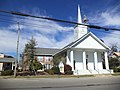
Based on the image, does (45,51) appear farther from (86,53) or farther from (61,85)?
(61,85)

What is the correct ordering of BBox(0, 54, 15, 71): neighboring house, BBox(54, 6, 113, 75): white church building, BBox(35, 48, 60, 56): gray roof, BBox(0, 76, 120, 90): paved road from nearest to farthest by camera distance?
BBox(0, 76, 120, 90): paved road, BBox(54, 6, 113, 75): white church building, BBox(35, 48, 60, 56): gray roof, BBox(0, 54, 15, 71): neighboring house

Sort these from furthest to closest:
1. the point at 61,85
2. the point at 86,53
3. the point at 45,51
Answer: the point at 45,51 → the point at 86,53 → the point at 61,85

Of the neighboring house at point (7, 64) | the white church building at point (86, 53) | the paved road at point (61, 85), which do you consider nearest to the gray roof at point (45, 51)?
the neighboring house at point (7, 64)

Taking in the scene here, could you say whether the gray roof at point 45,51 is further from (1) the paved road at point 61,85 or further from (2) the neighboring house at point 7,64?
(1) the paved road at point 61,85

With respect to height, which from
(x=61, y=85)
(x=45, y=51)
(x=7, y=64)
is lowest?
(x=61, y=85)

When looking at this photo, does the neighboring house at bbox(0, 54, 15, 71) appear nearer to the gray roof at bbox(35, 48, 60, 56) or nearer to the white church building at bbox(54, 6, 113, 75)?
the gray roof at bbox(35, 48, 60, 56)

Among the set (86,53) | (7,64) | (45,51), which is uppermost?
(45,51)

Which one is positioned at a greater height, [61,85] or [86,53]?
[86,53]

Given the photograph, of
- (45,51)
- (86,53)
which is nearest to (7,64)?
(45,51)

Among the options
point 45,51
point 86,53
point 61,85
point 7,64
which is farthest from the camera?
point 7,64

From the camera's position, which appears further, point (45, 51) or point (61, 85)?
point (45, 51)

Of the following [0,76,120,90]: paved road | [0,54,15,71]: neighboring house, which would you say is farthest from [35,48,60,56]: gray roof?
[0,76,120,90]: paved road

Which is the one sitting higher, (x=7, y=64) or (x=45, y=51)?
(x=45, y=51)

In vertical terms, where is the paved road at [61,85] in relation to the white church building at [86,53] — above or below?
below
